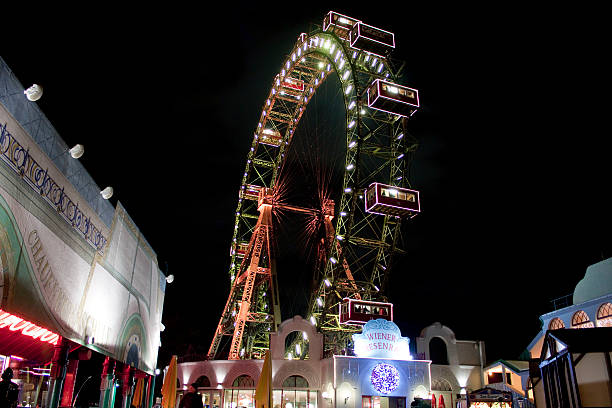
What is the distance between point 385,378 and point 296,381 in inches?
234

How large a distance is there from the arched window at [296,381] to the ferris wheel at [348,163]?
565 centimetres

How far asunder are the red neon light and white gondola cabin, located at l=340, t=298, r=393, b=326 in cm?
2434

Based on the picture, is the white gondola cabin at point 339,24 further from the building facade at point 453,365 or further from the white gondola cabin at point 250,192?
the building facade at point 453,365

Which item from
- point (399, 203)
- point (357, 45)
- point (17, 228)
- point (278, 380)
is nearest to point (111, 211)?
point (17, 228)

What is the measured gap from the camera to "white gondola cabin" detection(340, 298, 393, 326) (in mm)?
34719

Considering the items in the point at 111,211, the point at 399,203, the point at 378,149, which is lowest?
the point at 111,211

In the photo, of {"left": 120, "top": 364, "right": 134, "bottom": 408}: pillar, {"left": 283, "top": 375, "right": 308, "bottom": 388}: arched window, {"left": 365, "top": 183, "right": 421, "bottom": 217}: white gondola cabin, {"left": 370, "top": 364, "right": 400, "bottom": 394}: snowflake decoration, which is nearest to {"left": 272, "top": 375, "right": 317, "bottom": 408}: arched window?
{"left": 283, "top": 375, "right": 308, "bottom": 388}: arched window

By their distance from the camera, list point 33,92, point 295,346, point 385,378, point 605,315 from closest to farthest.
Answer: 1. point 33,92
2. point 605,315
3. point 385,378
4. point 295,346

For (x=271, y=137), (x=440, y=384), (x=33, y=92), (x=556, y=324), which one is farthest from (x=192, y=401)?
(x=271, y=137)

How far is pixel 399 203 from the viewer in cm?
3534

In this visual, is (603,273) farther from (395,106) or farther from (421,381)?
(395,106)

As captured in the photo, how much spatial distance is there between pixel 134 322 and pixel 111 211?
18.5ft

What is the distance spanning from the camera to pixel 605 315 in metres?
26.4

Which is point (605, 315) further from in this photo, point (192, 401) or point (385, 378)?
point (192, 401)
